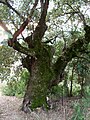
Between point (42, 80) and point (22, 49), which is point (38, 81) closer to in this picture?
point (42, 80)

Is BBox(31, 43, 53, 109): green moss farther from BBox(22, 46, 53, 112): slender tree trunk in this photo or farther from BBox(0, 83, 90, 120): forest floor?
BBox(0, 83, 90, 120): forest floor

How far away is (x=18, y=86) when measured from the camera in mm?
10062

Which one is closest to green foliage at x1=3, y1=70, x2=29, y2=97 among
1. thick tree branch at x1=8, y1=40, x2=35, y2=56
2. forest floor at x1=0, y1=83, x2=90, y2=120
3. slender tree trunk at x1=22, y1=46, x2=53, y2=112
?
forest floor at x1=0, y1=83, x2=90, y2=120

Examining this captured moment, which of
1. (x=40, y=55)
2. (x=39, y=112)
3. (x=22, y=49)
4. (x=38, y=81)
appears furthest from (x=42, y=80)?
(x=22, y=49)

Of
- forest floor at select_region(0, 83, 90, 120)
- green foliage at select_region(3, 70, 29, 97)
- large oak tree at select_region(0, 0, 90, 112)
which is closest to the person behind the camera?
forest floor at select_region(0, 83, 90, 120)

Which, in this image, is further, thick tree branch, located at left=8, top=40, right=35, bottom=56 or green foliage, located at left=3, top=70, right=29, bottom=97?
green foliage, located at left=3, top=70, right=29, bottom=97

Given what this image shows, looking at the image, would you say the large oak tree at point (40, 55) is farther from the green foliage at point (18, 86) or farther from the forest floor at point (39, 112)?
the green foliage at point (18, 86)

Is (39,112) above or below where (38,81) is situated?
below

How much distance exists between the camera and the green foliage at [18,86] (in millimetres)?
9328

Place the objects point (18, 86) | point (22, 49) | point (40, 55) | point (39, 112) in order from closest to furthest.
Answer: point (22, 49) < point (39, 112) < point (40, 55) < point (18, 86)

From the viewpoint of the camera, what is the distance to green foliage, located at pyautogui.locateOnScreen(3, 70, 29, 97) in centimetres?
933

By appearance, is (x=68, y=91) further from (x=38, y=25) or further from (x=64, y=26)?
(x=38, y=25)

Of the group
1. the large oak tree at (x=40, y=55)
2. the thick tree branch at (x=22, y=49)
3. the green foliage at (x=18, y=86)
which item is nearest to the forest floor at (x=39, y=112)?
the large oak tree at (x=40, y=55)

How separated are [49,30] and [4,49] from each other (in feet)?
4.70
